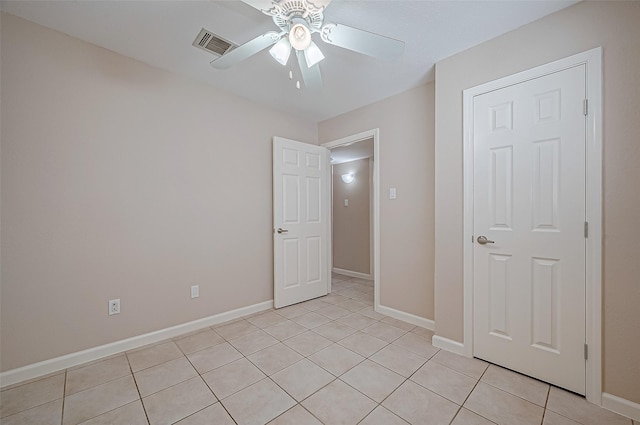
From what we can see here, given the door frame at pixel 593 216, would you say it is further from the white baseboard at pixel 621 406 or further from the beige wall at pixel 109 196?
the beige wall at pixel 109 196

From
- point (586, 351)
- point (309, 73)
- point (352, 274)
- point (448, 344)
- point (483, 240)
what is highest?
point (309, 73)

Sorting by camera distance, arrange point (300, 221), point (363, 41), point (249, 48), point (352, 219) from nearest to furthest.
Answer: point (363, 41) < point (249, 48) < point (300, 221) < point (352, 219)

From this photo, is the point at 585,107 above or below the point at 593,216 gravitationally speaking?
above

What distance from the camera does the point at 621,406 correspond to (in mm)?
1471

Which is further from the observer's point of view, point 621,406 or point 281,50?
point 281,50

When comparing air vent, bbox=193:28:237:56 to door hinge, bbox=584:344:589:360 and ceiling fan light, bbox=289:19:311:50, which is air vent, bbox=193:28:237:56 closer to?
ceiling fan light, bbox=289:19:311:50

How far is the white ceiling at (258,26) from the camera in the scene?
164 cm

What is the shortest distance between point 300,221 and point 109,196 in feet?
6.37

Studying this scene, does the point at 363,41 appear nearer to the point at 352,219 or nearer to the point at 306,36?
the point at 306,36

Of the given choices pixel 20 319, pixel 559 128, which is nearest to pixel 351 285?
pixel 559 128

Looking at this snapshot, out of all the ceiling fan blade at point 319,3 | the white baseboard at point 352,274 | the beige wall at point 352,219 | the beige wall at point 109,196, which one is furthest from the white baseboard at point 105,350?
the ceiling fan blade at point 319,3

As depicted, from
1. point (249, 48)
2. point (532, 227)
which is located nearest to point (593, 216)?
point (532, 227)

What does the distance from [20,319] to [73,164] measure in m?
1.13

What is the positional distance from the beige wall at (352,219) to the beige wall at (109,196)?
2.53 meters
